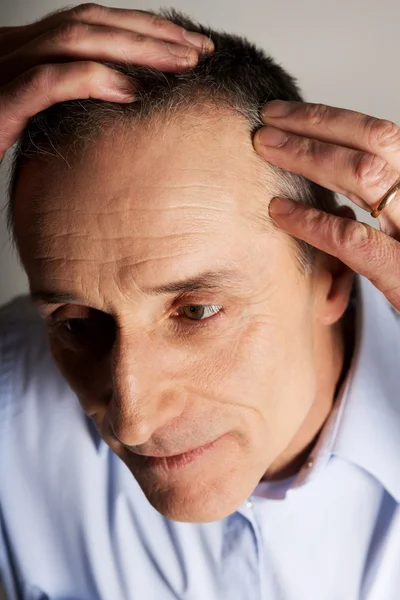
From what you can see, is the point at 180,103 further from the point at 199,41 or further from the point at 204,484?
the point at 204,484

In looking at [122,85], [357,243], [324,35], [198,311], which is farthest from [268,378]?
[324,35]

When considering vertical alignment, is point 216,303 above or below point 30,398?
above

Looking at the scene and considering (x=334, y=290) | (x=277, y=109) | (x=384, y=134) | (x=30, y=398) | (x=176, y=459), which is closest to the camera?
(x=384, y=134)

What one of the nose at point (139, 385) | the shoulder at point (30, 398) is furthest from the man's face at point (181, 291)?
the shoulder at point (30, 398)

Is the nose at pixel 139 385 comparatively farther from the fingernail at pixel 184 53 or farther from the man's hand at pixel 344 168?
the fingernail at pixel 184 53

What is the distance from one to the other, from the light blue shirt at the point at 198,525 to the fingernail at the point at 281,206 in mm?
412

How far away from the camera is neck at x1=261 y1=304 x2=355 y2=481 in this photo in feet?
4.79

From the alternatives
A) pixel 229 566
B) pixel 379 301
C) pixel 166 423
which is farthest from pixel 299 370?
pixel 229 566

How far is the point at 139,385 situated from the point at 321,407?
0.49m

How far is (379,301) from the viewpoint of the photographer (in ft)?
5.01

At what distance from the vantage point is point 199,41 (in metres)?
1.18

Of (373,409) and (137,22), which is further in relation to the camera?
(373,409)

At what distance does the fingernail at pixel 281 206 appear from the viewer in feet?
3.73

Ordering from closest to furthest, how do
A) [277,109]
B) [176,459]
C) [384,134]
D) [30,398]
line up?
[384,134], [277,109], [176,459], [30,398]
